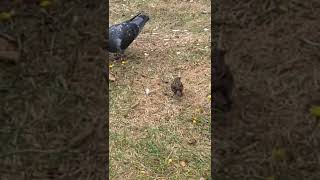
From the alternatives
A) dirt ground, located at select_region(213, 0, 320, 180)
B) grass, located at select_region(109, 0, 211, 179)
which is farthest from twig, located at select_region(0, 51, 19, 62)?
dirt ground, located at select_region(213, 0, 320, 180)

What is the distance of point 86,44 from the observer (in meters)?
4.33

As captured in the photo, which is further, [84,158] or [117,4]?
[117,4]

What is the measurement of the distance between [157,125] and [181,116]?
25 centimetres

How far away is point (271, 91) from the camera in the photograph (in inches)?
161

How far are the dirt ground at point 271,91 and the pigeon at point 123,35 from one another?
5.15ft

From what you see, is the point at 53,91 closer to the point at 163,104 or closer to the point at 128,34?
the point at 163,104

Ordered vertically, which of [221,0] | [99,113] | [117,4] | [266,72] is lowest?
[117,4]

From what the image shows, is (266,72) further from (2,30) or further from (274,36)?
(2,30)

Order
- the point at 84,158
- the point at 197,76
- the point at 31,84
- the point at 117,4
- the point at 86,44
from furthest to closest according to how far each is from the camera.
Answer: the point at 117,4
the point at 197,76
the point at 86,44
the point at 31,84
the point at 84,158

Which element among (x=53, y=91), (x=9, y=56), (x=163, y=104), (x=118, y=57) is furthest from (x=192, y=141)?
(x=118, y=57)

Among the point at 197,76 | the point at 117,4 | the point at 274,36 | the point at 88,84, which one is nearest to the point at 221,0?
the point at 274,36

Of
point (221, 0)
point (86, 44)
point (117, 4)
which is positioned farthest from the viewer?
point (117, 4)

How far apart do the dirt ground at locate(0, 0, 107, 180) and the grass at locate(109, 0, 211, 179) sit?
1.13 feet

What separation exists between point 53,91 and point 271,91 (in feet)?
5.02
